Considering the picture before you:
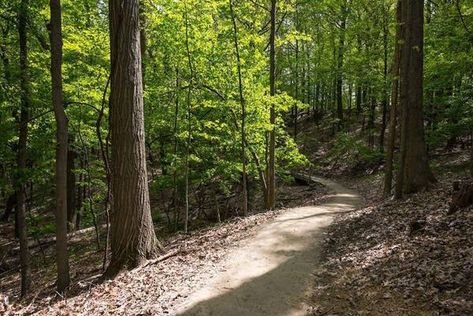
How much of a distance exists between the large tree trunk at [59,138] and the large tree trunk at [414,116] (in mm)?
8427

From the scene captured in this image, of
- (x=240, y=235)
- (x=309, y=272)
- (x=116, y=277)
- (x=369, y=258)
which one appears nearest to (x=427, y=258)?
(x=369, y=258)

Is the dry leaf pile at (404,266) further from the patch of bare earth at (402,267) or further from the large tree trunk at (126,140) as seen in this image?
the large tree trunk at (126,140)

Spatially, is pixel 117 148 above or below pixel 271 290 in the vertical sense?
above

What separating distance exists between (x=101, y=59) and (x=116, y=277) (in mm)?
8205

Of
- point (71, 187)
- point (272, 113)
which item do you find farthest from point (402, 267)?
point (71, 187)

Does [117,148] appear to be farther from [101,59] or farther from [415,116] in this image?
[415,116]

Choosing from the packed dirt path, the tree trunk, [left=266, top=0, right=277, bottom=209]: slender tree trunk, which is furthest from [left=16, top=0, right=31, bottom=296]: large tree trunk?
[left=266, top=0, right=277, bottom=209]: slender tree trunk

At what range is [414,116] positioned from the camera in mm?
10328

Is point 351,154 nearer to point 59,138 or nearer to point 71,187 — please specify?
point 71,187

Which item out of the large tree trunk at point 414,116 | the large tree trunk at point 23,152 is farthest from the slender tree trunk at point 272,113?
the large tree trunk at point 23,152

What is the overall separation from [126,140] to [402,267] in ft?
16.8

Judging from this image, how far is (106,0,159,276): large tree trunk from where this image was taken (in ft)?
23.3

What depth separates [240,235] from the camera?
8797mm

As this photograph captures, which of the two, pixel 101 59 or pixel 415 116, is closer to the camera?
pixel 415 116
